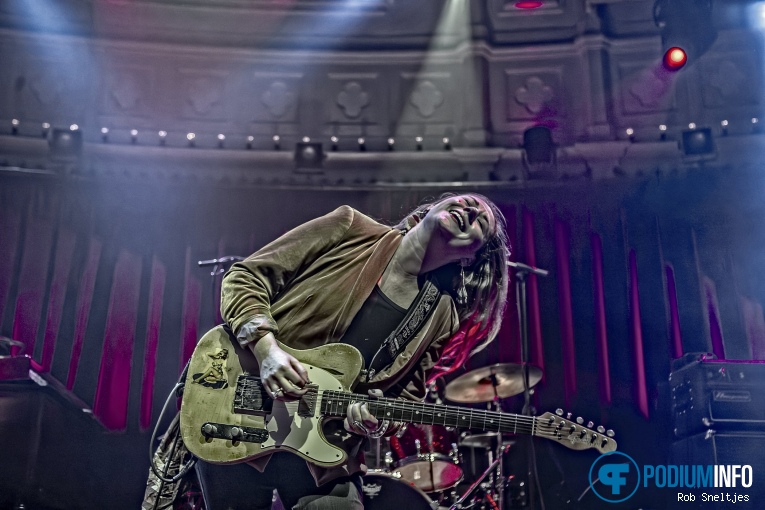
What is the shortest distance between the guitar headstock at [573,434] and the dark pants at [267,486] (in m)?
0.79

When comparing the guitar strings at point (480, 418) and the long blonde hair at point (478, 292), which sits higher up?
the long blonde hair at point (478, 292)

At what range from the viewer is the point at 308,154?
7680 mm

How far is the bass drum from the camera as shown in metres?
4.63

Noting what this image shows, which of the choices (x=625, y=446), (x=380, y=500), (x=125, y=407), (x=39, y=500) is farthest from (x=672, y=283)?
(x=39, y=500)

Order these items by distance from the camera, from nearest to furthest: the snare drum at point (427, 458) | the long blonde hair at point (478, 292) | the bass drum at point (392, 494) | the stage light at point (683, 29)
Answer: the long blonde hair at point (478, 292) < the bass drum at point (392, 494) < the snare drum at point (427, 458) < the stage light at point (683, 29)

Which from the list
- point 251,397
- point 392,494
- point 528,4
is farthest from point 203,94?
point 251,397

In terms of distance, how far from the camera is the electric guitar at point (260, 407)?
8.14 ft

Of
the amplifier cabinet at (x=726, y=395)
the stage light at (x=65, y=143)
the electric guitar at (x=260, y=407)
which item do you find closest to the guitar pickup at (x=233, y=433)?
the electric guitar at (x=260, y=407)

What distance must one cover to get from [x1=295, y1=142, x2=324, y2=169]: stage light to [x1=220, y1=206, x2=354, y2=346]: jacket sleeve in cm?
484

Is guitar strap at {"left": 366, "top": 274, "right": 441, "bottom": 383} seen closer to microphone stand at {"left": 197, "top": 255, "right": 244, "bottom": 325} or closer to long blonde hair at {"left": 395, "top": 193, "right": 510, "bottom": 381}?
long blonde hair at {"left": 395, "top": 193, "right": 510, "bottom": 381}

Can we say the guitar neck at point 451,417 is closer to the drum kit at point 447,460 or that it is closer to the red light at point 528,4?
the drum kit at point 447,460

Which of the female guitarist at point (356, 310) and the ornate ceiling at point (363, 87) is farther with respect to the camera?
the ornate ceiling at point (363, 87)

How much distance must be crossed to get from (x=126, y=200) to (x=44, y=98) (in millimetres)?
1462

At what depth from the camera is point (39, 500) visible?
509 cm
